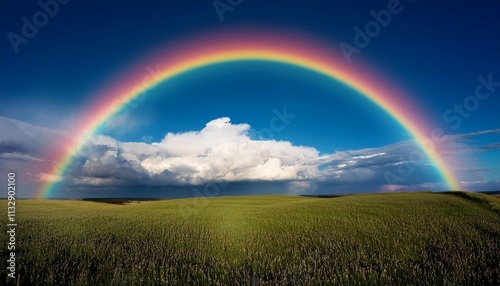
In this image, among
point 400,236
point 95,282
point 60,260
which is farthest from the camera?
point 400,236

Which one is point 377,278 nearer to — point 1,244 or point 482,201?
point 1,244

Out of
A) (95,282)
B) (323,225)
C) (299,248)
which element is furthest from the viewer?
(323,225)

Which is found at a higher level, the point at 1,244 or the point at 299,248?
the point at 1,244

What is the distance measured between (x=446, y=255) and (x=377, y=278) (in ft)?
16.3

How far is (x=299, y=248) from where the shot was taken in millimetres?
12383

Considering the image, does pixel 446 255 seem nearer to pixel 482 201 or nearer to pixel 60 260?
pixel 60 260

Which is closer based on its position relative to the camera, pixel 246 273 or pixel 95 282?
pixel 95 282

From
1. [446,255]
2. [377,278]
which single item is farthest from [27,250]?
[446,255]

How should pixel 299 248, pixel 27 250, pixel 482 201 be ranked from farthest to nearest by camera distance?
pixel 482 201 < pixel 299 248 < pixel 27 250

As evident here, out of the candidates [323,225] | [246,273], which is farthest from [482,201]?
[246,273]

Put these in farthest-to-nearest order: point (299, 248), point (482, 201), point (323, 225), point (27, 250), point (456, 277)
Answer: point (482, 201) < point (323, 225) < point (299, 248) < point (27, 250) < point (456, 277)

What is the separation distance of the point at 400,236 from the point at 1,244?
1727cm

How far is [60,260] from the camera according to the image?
9766 millimetres

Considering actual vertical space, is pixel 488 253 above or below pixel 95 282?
below
